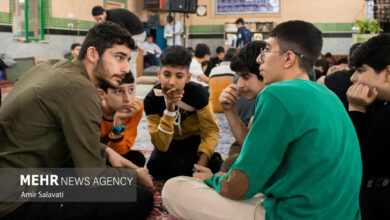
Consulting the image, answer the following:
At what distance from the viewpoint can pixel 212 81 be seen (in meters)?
4.79

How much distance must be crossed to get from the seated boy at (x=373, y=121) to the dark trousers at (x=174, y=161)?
44.3 inches

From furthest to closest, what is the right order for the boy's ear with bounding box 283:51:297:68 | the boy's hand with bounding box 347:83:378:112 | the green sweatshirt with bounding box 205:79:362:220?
the boy's hand with bounding box 347:83:378:112, the boy's ear with bounding box 283:51:297:68, the green sweatshirt with bounding box 205:79:362:220

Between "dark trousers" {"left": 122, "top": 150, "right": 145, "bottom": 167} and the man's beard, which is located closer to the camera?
the man's beard

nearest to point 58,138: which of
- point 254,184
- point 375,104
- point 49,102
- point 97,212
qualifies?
point 49,102

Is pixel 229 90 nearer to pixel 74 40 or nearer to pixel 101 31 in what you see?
pixel 101 31

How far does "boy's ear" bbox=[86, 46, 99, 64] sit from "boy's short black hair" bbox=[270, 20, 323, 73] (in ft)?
2.52

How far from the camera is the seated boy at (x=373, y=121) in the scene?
1512mm

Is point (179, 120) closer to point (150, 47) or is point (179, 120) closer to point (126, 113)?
point (126, 113)

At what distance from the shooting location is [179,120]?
242 cm

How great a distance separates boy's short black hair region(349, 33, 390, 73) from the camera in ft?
5.48

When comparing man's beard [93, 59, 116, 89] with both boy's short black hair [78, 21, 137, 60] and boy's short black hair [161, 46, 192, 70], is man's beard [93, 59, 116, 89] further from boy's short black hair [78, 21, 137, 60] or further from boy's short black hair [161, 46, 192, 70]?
boy's short black hair [161, 46, 192, 70]

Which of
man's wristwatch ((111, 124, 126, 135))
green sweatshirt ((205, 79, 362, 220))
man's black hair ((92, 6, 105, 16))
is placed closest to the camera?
green sweatshirt ((205, 79, 362, 220))

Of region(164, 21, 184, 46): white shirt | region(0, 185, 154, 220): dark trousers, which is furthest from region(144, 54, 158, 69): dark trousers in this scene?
region(0, 185, 154, 220): dark trousers

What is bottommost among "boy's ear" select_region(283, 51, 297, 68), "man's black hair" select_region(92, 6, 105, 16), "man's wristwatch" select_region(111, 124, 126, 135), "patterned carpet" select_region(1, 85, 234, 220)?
"patterned carpet" select_region(1, 85, 234, 220)
